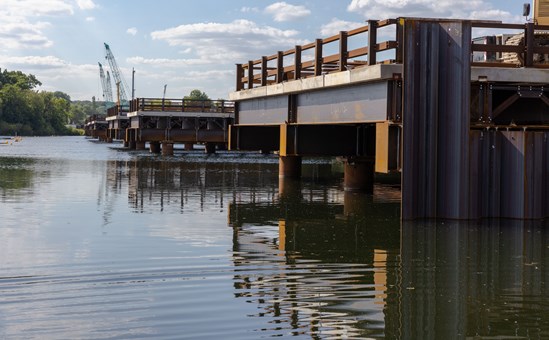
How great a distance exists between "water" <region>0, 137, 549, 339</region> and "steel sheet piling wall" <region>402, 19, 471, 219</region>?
2.32 feet

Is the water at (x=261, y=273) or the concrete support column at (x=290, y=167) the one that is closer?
the water at (x=261, y=273)

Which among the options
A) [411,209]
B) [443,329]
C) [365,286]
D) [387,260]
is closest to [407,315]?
[443,329]

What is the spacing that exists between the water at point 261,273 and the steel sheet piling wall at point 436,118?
2.32 feet

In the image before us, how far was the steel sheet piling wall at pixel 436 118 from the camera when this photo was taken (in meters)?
17.8

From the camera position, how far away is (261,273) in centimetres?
1180

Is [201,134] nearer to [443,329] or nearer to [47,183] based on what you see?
[47,183]

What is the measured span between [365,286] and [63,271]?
410 centimetres

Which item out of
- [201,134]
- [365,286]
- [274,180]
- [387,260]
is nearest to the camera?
[365,286]

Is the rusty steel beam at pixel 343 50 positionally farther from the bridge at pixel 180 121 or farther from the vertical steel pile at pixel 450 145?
the bridge at pixel 180 121

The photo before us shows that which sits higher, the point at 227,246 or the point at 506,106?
the point at 506,106

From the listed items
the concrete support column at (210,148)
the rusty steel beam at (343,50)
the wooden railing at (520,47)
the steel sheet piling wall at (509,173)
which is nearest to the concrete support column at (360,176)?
the rusty steel beam at (343,50)

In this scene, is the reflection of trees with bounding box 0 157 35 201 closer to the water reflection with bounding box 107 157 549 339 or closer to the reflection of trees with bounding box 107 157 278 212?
the reflection of trees with bounding box 107 157 278 212

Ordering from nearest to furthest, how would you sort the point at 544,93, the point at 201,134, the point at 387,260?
the point at 387,260 < the point at 544,93 < the point at 201,134

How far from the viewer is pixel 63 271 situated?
11648mm
